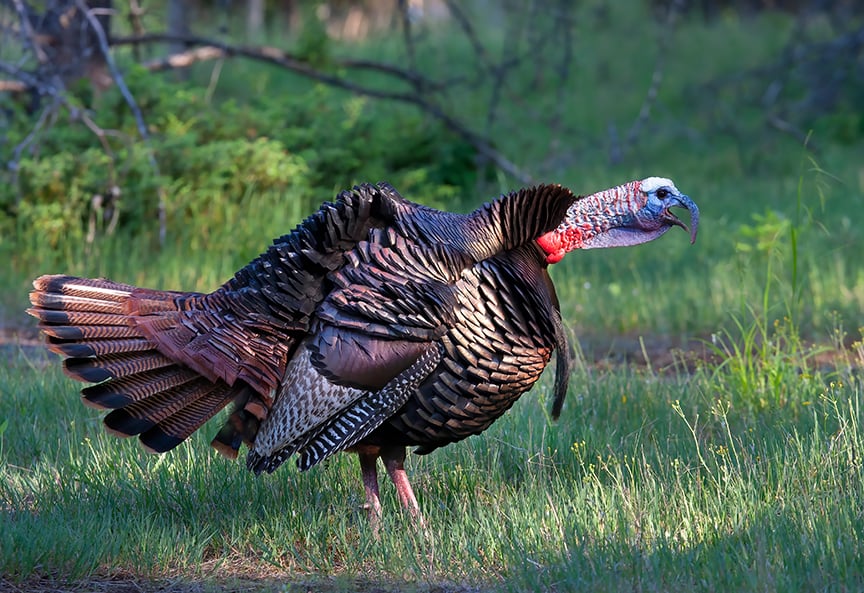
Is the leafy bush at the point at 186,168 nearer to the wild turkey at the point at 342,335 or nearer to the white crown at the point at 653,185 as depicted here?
the wild turkey at the point at 342,335

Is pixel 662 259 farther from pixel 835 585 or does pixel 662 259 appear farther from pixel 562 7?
pixel 835 585

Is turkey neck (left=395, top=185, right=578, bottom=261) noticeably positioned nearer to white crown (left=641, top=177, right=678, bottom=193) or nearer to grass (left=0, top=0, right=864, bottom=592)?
white crown (left=641, top=177, right=678, bottom=193)

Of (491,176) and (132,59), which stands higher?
(132,59)

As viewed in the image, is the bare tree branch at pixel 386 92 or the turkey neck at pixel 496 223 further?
the bare tree branch at pixel 386 92

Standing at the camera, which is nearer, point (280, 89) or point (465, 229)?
point (465, 229)

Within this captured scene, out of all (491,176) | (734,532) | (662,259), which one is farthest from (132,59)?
(734,532)

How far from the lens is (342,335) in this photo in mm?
4035

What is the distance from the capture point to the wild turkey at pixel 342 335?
399 centimetres

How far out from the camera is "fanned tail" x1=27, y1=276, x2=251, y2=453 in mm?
3967

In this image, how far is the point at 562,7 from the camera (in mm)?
10430

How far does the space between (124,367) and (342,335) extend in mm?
764

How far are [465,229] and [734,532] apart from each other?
1.41 m

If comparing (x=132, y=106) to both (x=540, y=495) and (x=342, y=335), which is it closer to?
(x=342, y=335)

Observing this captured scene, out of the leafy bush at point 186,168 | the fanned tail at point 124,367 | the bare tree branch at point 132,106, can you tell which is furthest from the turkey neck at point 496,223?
the leafy bush at point 186,168
